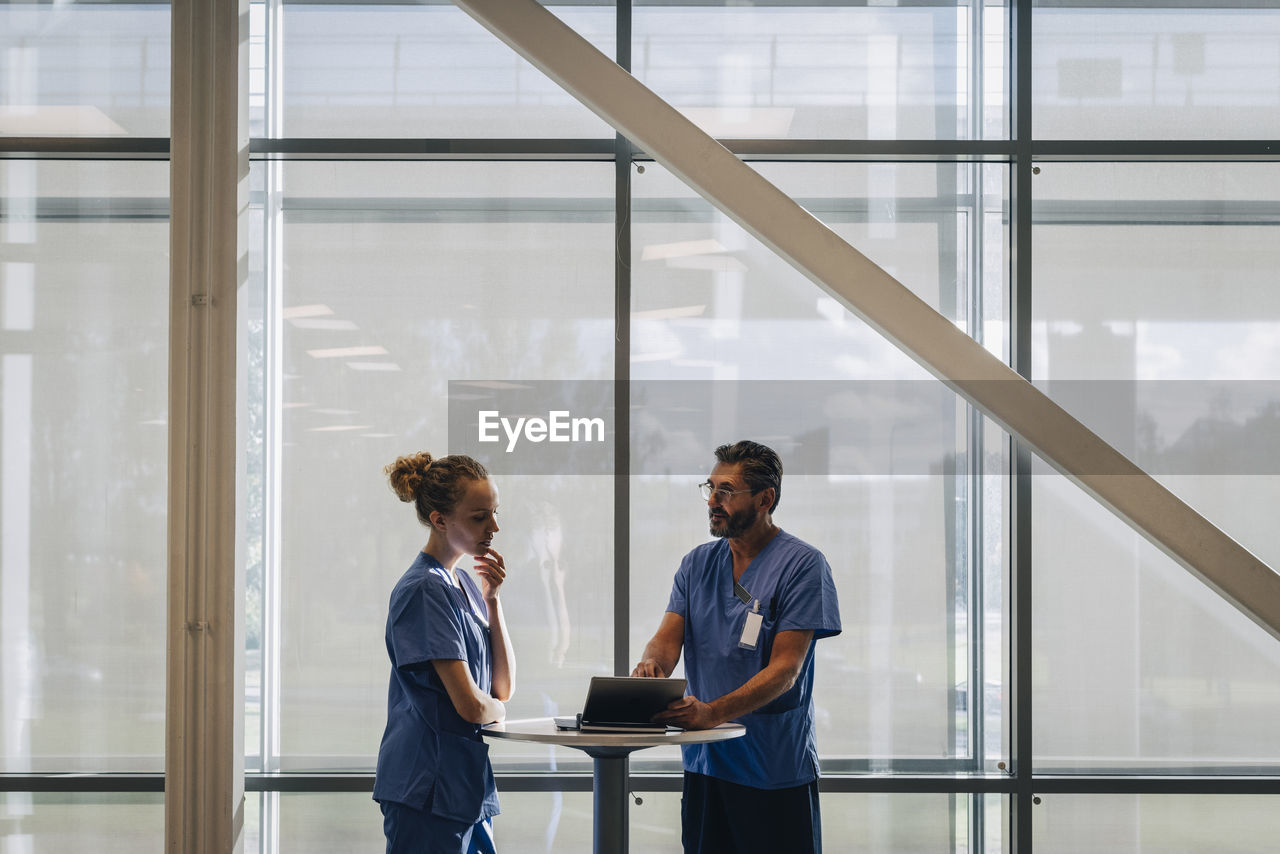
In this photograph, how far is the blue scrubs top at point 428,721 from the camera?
2.84 metres

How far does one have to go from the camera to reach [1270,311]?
4.11 meters

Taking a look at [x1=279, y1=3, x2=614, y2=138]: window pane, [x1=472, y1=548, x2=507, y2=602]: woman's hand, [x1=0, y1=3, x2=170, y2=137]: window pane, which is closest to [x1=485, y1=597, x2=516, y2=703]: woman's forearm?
[x1=472, y1=548, x2=507, y2=602]: woman's hand

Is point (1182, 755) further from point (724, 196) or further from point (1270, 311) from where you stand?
point (724, 196)

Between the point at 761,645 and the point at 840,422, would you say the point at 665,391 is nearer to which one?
the point at 840,422

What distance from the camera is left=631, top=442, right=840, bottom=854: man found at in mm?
2961

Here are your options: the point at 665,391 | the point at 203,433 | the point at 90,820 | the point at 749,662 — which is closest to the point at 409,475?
the point at 203,433

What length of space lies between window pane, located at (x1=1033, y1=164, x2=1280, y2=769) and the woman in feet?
7.20

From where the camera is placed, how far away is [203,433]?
363 centimetres

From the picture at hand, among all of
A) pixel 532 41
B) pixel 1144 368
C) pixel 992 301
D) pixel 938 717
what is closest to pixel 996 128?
pixel 992 301

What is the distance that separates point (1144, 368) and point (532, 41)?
102 inches

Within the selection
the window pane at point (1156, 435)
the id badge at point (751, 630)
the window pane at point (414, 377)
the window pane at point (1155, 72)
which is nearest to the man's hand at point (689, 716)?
the id badge at point (751, 630)

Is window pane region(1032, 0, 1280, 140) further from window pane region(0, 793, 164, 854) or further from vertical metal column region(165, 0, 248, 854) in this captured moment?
window pane region(0, 793, 164, 854)

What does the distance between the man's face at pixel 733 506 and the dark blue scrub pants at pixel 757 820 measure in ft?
2.33

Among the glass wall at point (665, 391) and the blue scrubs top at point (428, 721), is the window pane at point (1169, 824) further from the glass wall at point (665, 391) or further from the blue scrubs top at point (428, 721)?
the blue scrubs top at point (428, 721)
